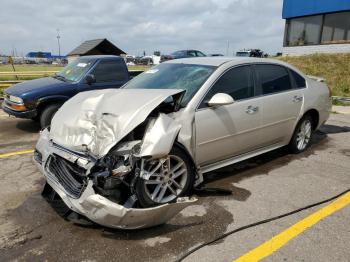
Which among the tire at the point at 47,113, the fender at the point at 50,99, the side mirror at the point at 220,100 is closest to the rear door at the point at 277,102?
the side mirror at the point at 220,100

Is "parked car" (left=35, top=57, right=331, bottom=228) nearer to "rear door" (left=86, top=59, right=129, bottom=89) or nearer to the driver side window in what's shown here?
the driver side window

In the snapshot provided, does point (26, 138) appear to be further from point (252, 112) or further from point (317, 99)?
point (317, 99)

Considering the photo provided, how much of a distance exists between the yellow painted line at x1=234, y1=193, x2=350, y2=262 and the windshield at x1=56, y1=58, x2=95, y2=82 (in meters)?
5.88

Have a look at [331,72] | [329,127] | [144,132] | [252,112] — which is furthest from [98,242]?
[331,72]

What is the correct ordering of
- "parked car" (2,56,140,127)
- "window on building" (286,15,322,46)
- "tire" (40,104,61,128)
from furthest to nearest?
1. "window on building" (286,15,322,46)
2. "tire" (40,104,61,128)
3. "parked car" (2,56,140,127)

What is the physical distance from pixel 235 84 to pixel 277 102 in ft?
2.82

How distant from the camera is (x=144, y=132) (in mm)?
3225

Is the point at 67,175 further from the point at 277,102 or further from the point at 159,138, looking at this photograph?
the point at 277,102

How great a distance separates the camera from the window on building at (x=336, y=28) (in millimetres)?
18859

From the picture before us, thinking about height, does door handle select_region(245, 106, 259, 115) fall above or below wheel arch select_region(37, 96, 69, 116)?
above

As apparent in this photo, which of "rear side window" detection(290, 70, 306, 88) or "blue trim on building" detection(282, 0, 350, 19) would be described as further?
"blue trim on building" detection(282, 0, 350, 19)

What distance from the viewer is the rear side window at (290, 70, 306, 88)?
5.37 m

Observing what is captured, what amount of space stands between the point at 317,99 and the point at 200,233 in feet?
11.9

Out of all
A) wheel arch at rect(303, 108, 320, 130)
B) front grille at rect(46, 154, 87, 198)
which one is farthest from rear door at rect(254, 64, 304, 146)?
front grille at rect(46, 154, 87, 198)
